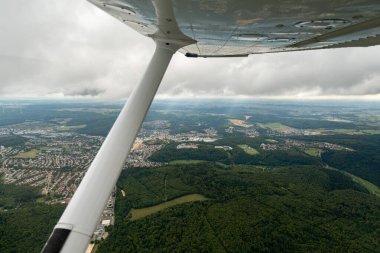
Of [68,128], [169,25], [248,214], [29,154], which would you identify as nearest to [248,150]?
[248,214]

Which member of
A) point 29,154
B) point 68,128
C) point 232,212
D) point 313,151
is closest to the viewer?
point 232,212

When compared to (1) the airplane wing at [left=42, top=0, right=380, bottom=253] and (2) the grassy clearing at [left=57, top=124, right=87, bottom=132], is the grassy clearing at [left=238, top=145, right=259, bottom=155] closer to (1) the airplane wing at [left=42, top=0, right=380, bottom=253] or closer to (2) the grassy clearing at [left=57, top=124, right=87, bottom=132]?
(2) the grassy clearing at [left=57, top=124, right=87, bottom=132]

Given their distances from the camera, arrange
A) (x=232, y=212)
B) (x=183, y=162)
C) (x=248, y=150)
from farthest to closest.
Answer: (x=248, y=150) < (x=183, y=162) < (x=232, y=212)

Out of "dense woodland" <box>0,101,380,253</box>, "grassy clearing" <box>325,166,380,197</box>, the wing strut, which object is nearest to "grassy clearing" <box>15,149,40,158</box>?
"dense woodland" <box>0,101,380,253</box>

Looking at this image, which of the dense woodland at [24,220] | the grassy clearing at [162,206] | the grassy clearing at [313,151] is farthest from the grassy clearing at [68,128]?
the grassy clearing at [313,151]

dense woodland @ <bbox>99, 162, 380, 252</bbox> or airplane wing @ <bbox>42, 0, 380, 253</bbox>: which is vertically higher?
airplane wing @ <bbox>42, 0, 380, 253</bbox>

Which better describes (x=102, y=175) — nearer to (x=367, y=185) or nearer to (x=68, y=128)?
(x=367, y=185)

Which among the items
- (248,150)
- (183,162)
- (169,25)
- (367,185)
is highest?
(169,25)
